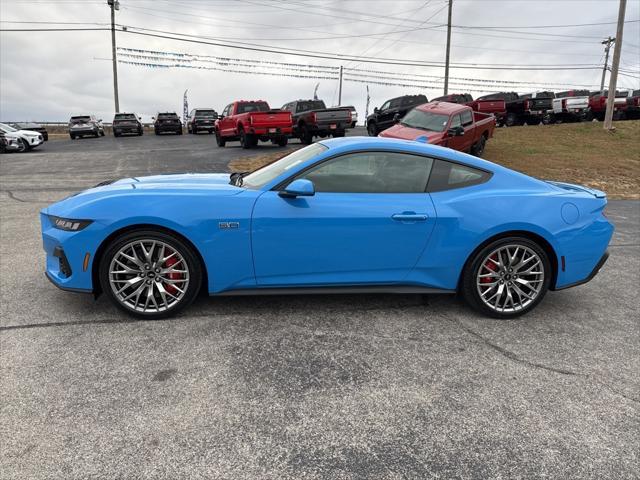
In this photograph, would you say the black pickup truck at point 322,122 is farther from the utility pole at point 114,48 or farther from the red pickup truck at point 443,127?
the utility pole at point 114,48

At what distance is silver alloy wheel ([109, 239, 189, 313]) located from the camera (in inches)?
147

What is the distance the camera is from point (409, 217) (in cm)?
383

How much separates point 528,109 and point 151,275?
1111 inches

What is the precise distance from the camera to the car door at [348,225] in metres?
3.74

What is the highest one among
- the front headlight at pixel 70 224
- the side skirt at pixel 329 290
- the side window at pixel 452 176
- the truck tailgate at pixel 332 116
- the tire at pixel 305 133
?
the truck tailgate at pixel 332 116

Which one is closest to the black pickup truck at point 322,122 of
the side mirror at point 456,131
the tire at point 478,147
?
the tire at point 478,147

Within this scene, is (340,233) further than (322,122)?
No

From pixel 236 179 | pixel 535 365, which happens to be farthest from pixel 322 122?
pixel 535 365

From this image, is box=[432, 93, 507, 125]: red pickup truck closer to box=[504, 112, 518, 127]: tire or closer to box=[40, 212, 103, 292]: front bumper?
box=[504, 112, 518, 127]: tire

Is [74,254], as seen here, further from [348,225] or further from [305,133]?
[305,133]

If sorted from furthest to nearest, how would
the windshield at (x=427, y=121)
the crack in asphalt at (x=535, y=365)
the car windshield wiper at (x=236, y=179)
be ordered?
the windshield at (x=427, y=121) < the car windshield wiper at (x=236, y=179) < the crack in asphalt at (x=535, y=365)

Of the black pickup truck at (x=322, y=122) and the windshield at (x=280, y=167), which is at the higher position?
the black pickup truck at (x=322, y=122)

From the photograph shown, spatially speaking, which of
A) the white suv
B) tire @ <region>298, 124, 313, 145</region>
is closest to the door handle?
tire @ <region>298, 124, 313, 145</region>

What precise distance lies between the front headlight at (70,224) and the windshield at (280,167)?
4.10 feet
